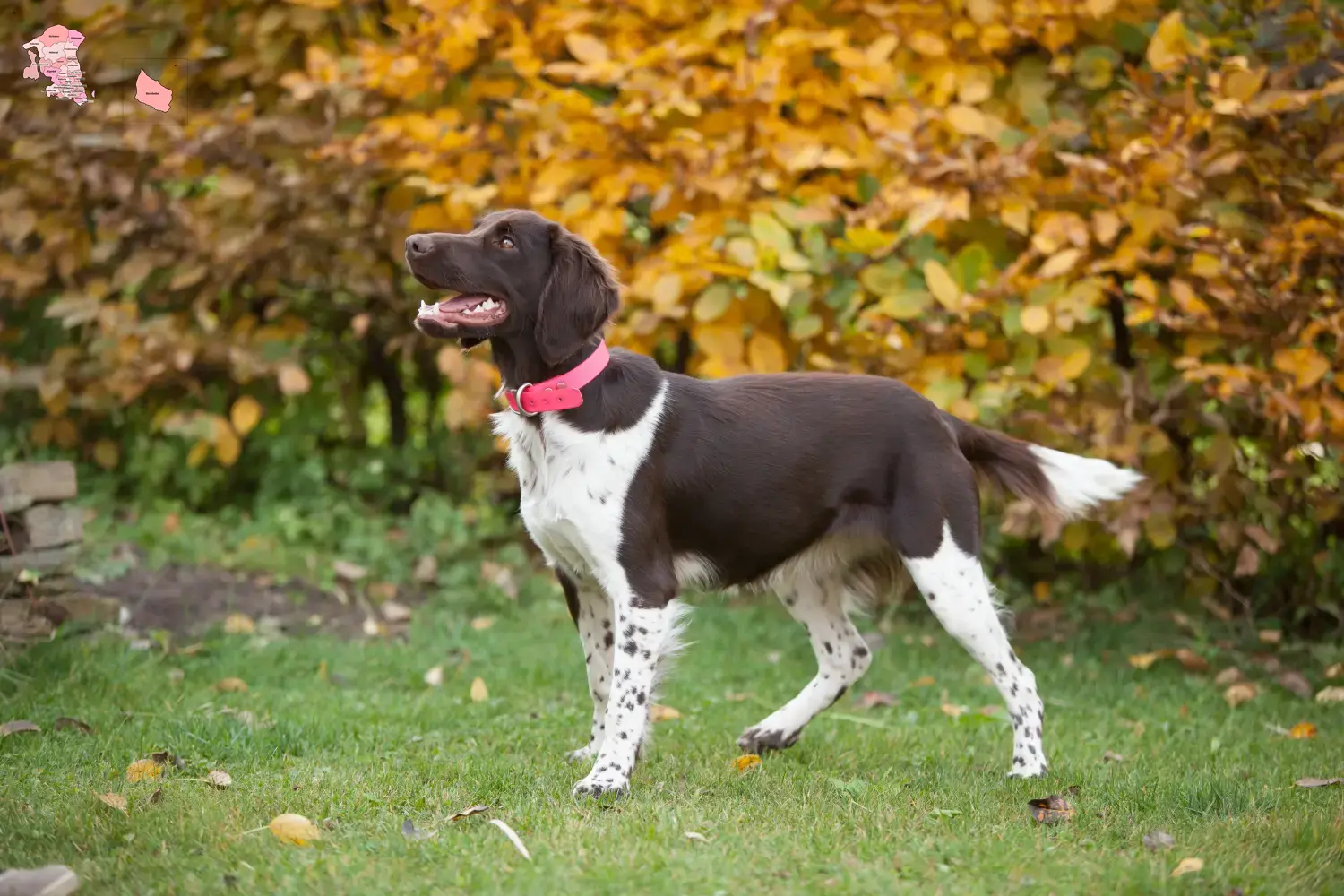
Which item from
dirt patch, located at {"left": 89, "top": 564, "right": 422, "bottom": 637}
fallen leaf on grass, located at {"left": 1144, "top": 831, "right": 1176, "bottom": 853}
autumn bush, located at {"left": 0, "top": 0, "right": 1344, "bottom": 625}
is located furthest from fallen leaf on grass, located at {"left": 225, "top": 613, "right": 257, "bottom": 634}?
fallen leaf on grass, located at {"left": 1144, "top": 831, "right": 1176, "bottom": 853}

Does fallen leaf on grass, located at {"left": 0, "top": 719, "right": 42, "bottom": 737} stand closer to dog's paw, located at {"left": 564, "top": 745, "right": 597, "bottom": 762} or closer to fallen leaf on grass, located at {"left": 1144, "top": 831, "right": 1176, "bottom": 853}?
dog's paw, located at {"left": 564, "top": 745, "right": 597, "bottom": 762}

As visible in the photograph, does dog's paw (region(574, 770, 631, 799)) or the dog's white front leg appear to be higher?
the dog's white front leg

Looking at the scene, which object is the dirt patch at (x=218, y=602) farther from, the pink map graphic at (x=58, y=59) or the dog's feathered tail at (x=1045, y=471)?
Answer: the dog's feathered tail at (x=1045, y=471)

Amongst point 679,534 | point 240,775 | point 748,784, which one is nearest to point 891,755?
point 748,784

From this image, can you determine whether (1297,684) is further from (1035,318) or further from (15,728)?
(15,728)

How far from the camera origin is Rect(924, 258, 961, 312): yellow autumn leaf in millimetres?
4957

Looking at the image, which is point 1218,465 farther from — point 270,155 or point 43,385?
point 43,385

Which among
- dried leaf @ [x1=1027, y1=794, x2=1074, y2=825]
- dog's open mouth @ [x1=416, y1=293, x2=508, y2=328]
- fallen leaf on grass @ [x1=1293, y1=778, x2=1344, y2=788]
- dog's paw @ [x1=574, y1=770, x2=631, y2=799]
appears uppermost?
dog's open mouth @ [x1=416, y1=293, x2=508, y2=328]

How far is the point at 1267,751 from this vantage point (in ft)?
13.4

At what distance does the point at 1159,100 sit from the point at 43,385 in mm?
5038

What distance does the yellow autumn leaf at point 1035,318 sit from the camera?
489cm

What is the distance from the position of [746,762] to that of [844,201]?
2.79 metres

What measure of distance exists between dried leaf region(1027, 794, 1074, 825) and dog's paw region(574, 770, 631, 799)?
100cm

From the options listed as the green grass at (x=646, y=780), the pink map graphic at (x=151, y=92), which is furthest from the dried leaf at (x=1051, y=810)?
the pink map graphic at (x=151, y=92)
